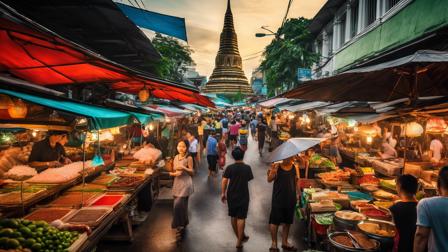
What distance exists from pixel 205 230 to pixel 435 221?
197 inches

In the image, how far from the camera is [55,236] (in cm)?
360

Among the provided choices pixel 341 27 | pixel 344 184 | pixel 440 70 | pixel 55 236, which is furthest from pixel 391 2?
pixel 55 236

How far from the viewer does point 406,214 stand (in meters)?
3.45

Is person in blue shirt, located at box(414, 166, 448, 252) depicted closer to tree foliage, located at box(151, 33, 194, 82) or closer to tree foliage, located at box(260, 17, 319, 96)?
tree foliage, located at box(260, 17, 319, 96)

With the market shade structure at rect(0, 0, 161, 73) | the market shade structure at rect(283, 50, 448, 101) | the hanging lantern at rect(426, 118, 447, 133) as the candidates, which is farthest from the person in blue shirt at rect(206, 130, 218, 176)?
the hanging lantern at rect(426, 118, 447, 133)

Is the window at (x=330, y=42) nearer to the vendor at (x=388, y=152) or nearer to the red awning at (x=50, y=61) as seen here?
the vendor at (x=388, y=152)

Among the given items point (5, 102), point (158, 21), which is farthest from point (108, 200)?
point (158, 21)

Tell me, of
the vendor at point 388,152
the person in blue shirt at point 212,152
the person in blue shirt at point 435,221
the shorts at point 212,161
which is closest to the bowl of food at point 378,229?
the person in blue shirt at point 435,221

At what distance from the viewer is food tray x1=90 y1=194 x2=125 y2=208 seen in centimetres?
529

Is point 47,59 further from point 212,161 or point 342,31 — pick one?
point 342,31

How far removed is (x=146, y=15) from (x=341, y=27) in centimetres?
1343

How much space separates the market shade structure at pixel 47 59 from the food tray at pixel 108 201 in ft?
8.50

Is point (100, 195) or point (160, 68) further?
point (160, 68)

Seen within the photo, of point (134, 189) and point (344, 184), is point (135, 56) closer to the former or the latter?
point (134, 189)
